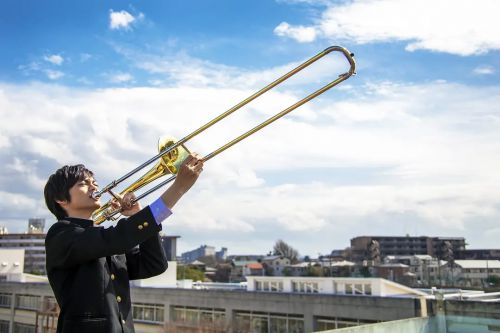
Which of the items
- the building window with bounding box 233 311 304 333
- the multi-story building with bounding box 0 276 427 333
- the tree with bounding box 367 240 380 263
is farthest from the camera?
the tree with bounding box 367 240 380 263

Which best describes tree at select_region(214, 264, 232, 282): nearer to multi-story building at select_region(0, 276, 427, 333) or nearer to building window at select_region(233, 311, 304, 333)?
multi-story building at select_region(0, 276, 427, 333)

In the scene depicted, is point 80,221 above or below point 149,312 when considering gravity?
above

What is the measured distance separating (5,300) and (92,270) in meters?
44.7

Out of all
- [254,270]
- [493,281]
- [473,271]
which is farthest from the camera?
[254,270]

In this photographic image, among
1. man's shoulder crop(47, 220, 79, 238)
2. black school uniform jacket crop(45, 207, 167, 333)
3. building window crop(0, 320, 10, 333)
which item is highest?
man's shoulder crop(47, 220, 79, 238)

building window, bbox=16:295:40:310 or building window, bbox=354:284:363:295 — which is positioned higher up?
building window, bbox=354:284:363:295

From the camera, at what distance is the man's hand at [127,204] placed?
9.66 feet

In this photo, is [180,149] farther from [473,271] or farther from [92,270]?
[473,271]

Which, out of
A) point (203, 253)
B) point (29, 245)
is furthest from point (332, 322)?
point (203, 253)

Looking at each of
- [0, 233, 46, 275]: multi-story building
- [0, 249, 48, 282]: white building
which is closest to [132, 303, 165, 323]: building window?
[0, 249, 48, 282]: white building

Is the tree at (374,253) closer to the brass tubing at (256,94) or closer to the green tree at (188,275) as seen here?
the green tree at (188,275)

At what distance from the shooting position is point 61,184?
256cm

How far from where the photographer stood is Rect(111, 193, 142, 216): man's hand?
116 inches

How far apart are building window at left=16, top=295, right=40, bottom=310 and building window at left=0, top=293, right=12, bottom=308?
128 centimetres
